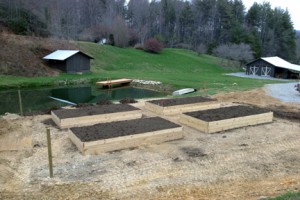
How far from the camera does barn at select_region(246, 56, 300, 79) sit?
108 feet

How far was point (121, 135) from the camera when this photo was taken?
27.7 feet

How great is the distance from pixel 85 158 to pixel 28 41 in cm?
2865

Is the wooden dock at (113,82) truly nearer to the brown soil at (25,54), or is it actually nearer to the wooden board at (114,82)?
the wooden board at (114,82)

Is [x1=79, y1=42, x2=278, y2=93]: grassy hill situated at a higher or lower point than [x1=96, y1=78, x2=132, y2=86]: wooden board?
higher

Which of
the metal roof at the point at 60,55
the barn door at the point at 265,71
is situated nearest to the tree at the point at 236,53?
the barn door at the point at 265,71

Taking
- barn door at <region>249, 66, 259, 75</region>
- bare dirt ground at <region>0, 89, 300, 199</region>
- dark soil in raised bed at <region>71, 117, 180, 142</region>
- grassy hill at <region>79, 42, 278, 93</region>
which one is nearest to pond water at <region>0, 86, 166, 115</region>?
bare dirt ground at <region>0, 89, 300, 199</region>

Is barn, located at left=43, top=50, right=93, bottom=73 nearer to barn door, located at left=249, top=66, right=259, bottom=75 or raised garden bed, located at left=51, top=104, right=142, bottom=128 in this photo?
raised garden bed, located at left=51, top=104, right=142, bottom=128

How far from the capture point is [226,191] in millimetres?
5750

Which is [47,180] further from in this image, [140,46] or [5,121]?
[140,46]

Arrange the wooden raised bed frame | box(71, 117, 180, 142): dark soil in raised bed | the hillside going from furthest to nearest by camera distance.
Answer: the hillside → the wooden raised bed frame → box(71, 117, 180, 142): dark soil in raised bed

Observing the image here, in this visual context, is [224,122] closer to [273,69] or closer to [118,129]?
[118,129]

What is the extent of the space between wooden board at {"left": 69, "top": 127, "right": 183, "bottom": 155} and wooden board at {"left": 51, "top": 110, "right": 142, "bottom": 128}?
145 cm

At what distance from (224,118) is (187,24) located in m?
54.3

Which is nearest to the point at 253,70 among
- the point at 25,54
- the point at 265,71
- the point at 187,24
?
the point at 265,71
